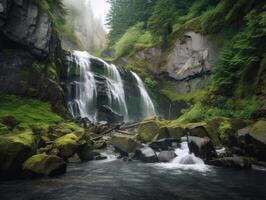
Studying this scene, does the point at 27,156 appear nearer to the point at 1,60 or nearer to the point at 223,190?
the point at 223,190

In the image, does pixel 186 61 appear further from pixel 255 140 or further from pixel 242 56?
pixel 255 140

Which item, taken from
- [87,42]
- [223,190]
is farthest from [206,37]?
[87,42]

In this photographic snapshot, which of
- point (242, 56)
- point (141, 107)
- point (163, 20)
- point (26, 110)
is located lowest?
point (26, 110)

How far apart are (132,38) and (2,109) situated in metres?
27.7

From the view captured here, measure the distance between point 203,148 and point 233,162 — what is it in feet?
6.21

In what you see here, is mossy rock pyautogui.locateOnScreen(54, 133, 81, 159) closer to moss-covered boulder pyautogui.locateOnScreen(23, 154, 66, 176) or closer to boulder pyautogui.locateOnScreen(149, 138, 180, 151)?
moss-covered boulder pyautogui.locateOnScreen(23, 154, 66, 176)

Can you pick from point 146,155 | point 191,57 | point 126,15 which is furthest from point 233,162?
point 126,15

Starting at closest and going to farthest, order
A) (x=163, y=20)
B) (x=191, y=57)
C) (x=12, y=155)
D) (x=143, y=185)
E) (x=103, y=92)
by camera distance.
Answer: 1. (x=143, y=185)
2. (x=12, y=155)
3. (x=103, y=92)
4. (x=191, y=57)
5. (x=163, y=20)

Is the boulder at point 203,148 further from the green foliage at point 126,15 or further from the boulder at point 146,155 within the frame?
the green foliage at point 126,15

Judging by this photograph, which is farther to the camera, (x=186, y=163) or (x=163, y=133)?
(x=163, y=133)

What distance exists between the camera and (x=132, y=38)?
1801 inches

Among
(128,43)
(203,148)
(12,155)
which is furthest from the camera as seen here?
(128,43)

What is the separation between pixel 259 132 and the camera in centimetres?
1331

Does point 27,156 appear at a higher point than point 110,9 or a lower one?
lower
